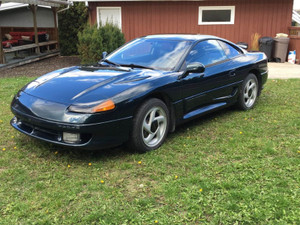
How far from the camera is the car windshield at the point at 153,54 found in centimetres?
441

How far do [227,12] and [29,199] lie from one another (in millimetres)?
12672

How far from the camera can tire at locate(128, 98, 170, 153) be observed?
143 inches

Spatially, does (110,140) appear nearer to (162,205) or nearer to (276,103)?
(162,205)

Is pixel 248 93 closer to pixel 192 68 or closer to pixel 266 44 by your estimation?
pixel 192 68

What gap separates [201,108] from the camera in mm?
4629

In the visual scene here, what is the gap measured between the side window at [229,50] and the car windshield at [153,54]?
951mm

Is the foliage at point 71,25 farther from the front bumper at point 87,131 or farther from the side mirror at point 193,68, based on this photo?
the front bumper at point 87,131

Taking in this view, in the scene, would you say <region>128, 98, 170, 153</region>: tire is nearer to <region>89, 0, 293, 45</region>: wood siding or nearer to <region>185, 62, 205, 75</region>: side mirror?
<region>185, 62, 205, 75</region>: side mirror

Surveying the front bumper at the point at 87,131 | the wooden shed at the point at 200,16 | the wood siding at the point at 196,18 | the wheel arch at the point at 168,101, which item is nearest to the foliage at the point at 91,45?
the wooden shed at the point at 200,16

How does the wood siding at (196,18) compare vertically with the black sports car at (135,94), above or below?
above

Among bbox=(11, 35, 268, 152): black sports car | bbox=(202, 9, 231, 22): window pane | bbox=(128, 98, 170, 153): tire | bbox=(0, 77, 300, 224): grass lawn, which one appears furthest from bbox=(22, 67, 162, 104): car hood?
bbox=(202, 9, 231, 22): window pane

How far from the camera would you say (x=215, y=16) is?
13758mm

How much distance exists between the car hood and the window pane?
1048 centimetres

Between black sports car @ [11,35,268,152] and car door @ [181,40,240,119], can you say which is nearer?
black sports car @ [11,35,268,152]
